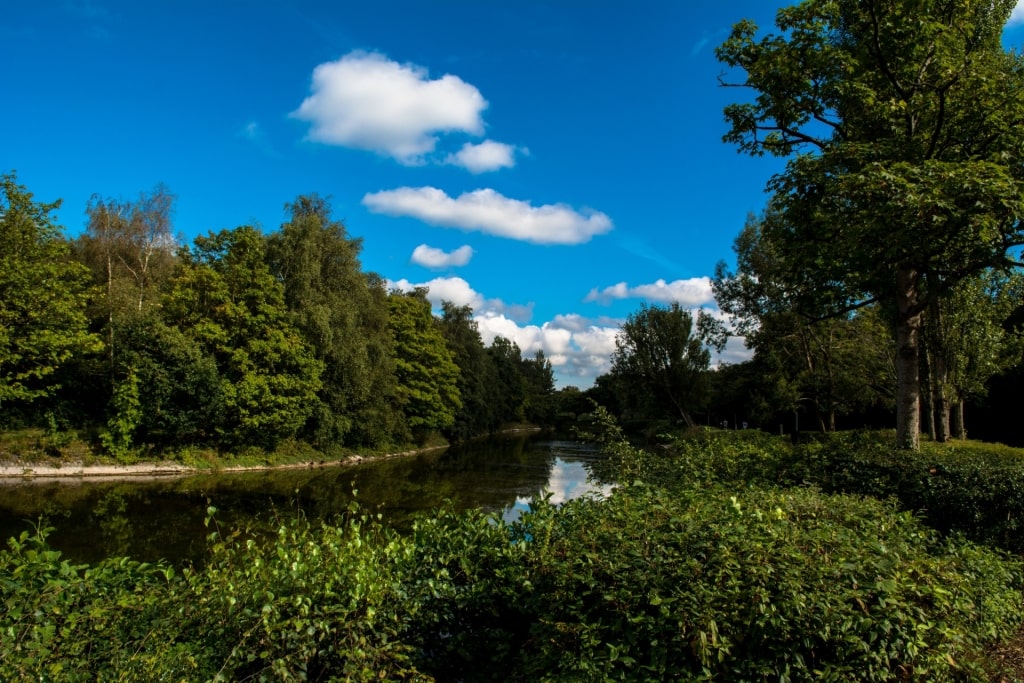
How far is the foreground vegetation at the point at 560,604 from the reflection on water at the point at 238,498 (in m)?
3.67

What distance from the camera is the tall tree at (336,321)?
32219 mm

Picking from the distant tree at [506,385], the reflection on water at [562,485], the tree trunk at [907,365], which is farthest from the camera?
the distant tree at [506,385]

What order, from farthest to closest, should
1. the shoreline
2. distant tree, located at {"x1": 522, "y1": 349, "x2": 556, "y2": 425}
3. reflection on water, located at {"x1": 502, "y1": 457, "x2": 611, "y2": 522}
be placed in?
distant tree, located at {"x1": 522, "y1": 349, "x2": 556, "y2": 425}, the shoreline, reflection on water, located at {"x1": 502, "y1": 457, "x2": 611, "y2": 522}

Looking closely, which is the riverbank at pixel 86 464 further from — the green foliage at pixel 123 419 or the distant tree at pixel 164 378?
the distant tree at pixel 164 378

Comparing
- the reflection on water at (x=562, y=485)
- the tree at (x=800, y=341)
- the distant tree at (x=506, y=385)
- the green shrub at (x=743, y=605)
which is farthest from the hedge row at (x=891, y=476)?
the distant tree at (x=506, y=385)

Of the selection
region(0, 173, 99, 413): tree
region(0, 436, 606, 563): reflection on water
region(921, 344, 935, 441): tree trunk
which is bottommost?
region(0, 436, 606, 563): reflection on water

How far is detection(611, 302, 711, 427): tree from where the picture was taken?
41.7 meters

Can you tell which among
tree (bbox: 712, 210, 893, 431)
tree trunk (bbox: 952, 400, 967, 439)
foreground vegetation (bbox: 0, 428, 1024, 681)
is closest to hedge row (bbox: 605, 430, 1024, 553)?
foreground vegetation (bbox: 0, 428, 1024, 681)

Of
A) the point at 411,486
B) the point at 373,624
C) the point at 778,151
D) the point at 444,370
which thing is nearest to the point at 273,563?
the point at 373,624

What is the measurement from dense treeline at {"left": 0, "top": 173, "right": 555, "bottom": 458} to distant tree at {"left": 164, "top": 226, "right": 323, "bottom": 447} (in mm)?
71

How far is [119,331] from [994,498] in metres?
31.1

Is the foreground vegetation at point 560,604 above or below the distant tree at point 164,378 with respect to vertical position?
below

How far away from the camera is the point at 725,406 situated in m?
51.8

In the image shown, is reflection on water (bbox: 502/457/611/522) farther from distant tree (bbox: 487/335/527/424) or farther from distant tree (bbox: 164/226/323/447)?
distant tree (bbox: 487/335/527/424)
